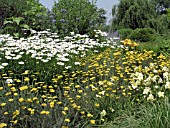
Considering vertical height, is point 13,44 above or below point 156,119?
above

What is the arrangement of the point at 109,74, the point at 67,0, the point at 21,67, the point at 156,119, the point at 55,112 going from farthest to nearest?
the point at 67,0
the point at 21,67
the point at 109,74
the point at 55,112
the point at 156,119

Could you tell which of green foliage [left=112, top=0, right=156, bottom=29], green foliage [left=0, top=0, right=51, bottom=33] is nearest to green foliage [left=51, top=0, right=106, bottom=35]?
green foliage [left=0, top=0, right=51, bottom=33]

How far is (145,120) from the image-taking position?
3.11 meters

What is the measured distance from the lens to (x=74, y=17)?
9.20 metres

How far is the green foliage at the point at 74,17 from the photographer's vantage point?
8.73 meters

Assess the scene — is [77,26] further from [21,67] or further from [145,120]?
[145,120]

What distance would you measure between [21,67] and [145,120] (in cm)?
274

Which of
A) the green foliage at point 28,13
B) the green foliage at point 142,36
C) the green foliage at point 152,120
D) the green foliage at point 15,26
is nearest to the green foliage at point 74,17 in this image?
the green foliage at point 28,13

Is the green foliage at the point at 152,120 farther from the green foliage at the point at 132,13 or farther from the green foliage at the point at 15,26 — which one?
the green foliage at the point at 132,13

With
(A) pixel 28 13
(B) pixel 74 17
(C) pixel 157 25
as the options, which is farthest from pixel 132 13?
(A) pixel 28 13

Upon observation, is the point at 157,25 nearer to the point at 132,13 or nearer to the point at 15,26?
the point at 132,13

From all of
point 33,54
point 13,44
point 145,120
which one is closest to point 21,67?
point 33,54

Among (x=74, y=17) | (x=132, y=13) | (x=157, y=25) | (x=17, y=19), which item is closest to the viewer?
(x=17, y=19)

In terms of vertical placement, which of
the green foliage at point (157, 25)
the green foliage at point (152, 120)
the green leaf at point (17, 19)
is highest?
the green leaf at point (17, 19)
